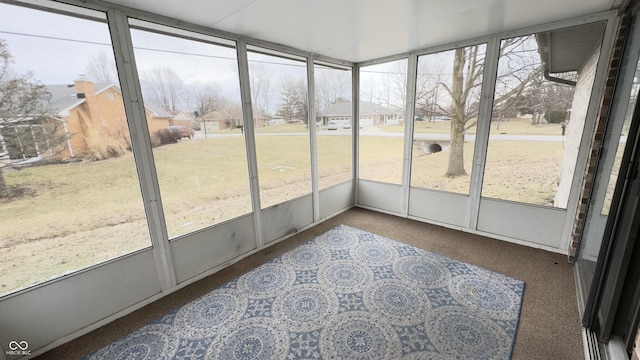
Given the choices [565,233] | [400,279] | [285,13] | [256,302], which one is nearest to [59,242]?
[256,302]

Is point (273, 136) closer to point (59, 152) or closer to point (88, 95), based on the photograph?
point (88, 95)

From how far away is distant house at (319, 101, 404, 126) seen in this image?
377cm

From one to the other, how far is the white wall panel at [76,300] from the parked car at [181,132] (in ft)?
3.49

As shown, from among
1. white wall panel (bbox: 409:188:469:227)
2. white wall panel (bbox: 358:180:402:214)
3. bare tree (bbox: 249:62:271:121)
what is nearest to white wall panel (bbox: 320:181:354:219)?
white wall panel (bbox: 358:180:402:214)

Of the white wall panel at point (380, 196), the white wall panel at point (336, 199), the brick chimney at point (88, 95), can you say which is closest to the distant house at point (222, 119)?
the brick chimney at point (88, 95)

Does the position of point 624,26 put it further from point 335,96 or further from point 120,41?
point 120,41

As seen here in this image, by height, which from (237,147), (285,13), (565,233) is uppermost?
(285,13)

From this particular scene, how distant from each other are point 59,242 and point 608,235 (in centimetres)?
379

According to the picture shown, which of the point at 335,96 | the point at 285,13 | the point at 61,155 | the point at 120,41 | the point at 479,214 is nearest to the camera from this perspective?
the point at 61,155

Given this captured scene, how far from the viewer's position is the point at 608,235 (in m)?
1.63

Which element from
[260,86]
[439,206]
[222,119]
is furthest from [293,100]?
[439,206]

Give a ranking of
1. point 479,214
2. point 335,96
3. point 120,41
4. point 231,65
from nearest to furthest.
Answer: point 120,41, point 231,65, point 479,214, point 335,96

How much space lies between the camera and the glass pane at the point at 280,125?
2.89 m

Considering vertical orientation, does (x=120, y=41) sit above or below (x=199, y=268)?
above
